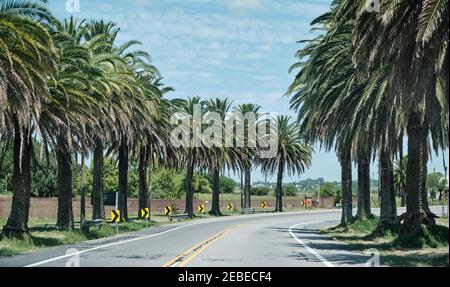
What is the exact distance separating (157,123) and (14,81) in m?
28.3

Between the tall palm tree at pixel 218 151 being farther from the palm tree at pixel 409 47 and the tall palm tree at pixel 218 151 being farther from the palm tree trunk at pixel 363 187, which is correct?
the palm tree at pixel 409 47

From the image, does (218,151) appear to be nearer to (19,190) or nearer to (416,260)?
(19,190)

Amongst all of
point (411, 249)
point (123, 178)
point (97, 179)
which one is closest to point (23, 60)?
point (411, 249)

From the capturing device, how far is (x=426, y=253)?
20766mm

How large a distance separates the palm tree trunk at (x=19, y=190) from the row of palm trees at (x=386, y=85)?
13071 millimetres

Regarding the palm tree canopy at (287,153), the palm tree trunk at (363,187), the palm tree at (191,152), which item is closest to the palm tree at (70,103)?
the palm tree trunk at (363,187)

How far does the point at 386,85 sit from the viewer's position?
22484 mm

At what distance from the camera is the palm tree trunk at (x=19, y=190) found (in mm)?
25625

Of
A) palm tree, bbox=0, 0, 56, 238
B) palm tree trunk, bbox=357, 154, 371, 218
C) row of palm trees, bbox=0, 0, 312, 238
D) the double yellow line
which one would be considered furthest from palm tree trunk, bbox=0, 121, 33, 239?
palm tree trunk, bbox=357, 154, 371, 218

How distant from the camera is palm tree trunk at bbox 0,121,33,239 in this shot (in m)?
25.6

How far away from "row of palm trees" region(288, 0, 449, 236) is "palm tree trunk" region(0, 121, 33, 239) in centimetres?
1307

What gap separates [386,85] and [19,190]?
15587 millimetres
